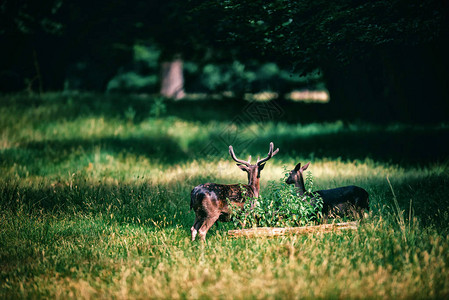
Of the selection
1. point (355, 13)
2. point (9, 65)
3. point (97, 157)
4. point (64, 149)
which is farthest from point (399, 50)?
point (9, 65)

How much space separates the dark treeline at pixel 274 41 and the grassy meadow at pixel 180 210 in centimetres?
160

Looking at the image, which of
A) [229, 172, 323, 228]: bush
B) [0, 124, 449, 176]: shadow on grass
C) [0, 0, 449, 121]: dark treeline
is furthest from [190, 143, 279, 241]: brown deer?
[0, 124, 449, 176]: shadow on grass

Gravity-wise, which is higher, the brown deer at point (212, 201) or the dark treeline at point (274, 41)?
the dark treeline at point (274, 41)

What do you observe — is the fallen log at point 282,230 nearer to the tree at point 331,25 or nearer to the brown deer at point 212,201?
the brown deer at point 212,201

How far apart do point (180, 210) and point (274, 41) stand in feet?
11.6

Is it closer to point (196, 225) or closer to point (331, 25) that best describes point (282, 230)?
point (196, 225)

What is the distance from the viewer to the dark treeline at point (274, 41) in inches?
320

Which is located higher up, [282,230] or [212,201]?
[212,201]

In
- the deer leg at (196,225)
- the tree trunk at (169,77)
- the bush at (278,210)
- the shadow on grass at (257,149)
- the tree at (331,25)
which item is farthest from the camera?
the tree trunk at (169,77)

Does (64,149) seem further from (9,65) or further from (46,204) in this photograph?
(9,65)

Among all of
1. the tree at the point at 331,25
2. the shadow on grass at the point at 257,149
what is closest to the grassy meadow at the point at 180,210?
the shadow on grass at the point at 257,149

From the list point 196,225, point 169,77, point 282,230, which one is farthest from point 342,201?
point 169,77

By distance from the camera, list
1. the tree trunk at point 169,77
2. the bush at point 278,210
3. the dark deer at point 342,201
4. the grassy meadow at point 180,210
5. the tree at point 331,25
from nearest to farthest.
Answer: the grassy meadow at point 180,210
the bush at point 278,210
the dark deer at point 342,201
the tree at point 331,25
the tree trunk at point 169,77

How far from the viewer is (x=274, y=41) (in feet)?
27.3
